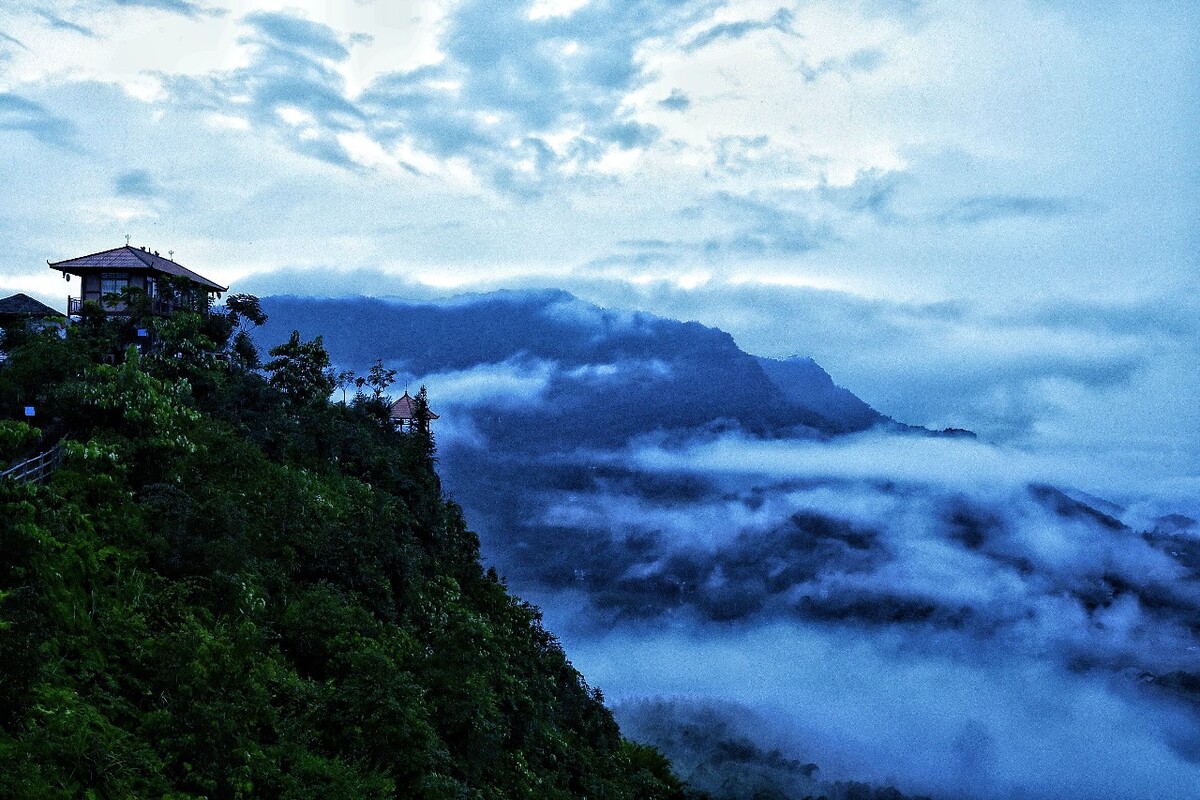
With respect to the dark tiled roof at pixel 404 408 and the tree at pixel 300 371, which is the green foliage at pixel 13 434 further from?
the dark tiled roof at pixel 404 408

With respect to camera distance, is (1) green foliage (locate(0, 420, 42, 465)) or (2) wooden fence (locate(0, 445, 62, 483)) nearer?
(2) wooden fence (locate(0, 445, 62, 483))

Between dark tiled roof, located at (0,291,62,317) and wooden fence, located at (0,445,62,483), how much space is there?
2170cm

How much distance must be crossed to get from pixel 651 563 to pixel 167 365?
173 metres

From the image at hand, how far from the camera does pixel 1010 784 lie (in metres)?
147

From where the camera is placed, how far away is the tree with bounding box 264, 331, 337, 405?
117ft

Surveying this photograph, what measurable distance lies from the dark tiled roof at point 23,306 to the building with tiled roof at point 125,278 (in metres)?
1.84

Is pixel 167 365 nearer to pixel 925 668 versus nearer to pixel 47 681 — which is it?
pixel 47 681

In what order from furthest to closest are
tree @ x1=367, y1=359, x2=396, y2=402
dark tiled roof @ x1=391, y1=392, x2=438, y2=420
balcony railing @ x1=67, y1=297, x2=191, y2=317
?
1. dark tiled roof @ x1=391, y1=392, x2=438, y2=420
2. tree @ x1=367, y1=359, x2=396, y2=402
3. balcony railing @ x1=67, y1=297, x2=191, y2=317

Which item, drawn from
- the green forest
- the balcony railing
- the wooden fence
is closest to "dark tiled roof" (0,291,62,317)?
the balcony railing

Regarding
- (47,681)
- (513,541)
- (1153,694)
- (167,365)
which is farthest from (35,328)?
(1153,694)

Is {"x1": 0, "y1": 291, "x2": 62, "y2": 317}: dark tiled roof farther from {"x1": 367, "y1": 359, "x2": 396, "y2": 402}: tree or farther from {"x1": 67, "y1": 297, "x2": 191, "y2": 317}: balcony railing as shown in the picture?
{"x1": 367, "y1": 359, "x2": 396, "y2": 402}: tree

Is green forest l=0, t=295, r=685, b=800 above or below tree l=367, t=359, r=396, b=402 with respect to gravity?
below

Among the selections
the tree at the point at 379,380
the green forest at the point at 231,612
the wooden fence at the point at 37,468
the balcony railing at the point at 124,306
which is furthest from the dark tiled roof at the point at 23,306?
the wooden fence at the point at 37,468

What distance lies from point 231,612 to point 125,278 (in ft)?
84.5
